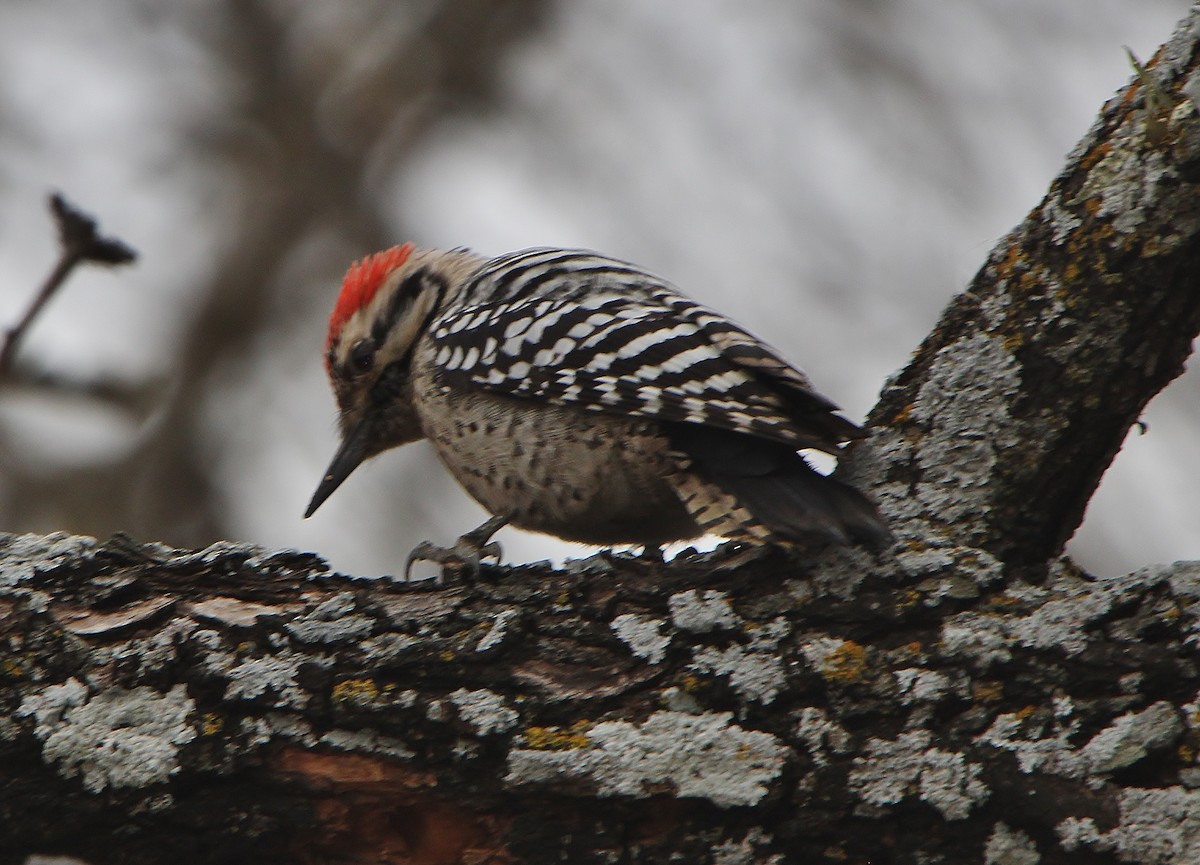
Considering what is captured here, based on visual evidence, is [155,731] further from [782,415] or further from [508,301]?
[508,301]

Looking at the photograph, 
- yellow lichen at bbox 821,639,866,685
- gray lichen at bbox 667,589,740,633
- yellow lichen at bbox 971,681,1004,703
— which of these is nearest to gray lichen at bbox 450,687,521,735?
gray lichen at bbox 667,589,740,633

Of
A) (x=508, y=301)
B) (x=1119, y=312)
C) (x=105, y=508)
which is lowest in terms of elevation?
(x=1119, y=312)

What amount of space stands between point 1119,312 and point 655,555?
145cm

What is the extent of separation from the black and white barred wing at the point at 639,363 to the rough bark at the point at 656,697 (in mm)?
438

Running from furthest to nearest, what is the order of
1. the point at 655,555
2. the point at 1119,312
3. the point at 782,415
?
the point at 655,555 < the point at 782,415 < the point at 1119,312

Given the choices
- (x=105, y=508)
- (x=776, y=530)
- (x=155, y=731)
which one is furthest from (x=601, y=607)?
(x=105, y=508)

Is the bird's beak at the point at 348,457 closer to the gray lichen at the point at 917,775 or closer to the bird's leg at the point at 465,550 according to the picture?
the bird's leg at the point at 465,550

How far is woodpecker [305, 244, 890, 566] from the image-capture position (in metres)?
3.04

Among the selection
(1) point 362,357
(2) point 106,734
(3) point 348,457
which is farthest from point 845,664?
(1) point 362,357

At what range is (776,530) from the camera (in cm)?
275

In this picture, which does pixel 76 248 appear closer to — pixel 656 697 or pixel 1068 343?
pixel 656 697

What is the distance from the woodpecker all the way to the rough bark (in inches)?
10.0

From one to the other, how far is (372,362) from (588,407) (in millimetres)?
1345

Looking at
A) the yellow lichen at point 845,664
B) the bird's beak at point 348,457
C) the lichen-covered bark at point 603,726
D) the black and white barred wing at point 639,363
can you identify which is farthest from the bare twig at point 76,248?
the bird's beak at point 348,457
